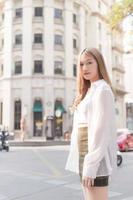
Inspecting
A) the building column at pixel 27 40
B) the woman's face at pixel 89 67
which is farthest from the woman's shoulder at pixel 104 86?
the building column at pixel 27 40

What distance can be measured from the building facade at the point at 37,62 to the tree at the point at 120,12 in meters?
30.7

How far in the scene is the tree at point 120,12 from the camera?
1895 cm

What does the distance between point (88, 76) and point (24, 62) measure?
48.7 meters

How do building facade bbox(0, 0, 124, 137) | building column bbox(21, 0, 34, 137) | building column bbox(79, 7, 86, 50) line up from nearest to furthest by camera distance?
building column bbox(21, 0, 34, 137), building facade bbox(0, 0, 124, 137), building column bbox(79, 7, 86, 50)

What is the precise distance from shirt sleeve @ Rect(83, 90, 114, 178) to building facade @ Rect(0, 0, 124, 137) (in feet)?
152

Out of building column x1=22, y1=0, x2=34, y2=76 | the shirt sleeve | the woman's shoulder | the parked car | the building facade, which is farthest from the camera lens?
building column x1=22, y1=0, x2=34, y2=76

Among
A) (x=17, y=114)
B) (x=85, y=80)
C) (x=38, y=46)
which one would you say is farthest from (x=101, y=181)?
(x=38, y=46)

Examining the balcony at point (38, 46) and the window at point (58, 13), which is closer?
the balcony at point (38, 46)

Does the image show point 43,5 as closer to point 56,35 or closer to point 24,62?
point 56,35

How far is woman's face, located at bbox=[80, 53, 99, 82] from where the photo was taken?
3691mm

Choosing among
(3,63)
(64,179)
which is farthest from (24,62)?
(64,179)

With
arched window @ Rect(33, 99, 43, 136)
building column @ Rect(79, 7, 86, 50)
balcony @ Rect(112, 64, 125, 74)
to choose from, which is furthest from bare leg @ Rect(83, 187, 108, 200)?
balcony @ Rect(112, 64, 125, 74)

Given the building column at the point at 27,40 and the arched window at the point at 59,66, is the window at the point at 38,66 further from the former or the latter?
the arched window at the point at 59,66

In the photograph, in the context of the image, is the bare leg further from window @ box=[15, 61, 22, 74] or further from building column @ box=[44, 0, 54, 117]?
window @ box=[15, 61, 22, 74]
